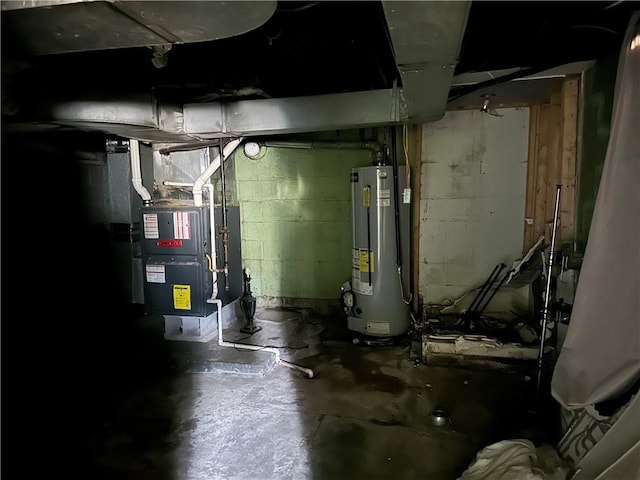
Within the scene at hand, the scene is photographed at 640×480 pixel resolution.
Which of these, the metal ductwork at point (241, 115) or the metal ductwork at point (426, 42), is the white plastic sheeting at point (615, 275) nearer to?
the metal ductwork at point (426, 42)

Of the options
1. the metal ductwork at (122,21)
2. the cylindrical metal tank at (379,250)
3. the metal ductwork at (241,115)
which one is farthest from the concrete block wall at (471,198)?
the metal ductwork at (122,21)

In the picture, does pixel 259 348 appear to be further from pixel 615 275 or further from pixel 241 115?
pixel 615 275

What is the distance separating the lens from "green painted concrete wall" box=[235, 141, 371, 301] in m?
4.11

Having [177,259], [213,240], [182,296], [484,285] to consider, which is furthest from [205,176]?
[484,285]

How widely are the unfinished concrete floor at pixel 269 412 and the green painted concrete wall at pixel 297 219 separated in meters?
0.91

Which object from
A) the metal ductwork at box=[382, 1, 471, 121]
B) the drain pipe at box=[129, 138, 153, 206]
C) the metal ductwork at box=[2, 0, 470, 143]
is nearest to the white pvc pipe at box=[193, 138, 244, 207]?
the metal ductwork at box=[2, 0, 470, 143]

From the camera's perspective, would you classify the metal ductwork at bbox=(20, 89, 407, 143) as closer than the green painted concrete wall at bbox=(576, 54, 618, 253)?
No

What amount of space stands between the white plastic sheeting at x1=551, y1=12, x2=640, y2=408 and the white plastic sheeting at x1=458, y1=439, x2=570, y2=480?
27 centimetres

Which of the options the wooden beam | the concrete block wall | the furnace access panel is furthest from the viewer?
the concrete block wall

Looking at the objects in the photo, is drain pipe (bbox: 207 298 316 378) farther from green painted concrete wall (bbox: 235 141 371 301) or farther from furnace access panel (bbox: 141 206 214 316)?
green painted concrete wall (bbox: 235 141 371 301)

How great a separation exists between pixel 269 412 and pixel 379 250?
5.09 ft

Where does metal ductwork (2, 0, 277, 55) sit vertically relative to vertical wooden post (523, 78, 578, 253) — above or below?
above

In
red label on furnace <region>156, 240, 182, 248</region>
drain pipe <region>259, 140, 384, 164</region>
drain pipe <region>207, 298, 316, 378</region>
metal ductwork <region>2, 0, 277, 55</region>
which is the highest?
metal ductwork <region>2, 0, 277, 55</region>

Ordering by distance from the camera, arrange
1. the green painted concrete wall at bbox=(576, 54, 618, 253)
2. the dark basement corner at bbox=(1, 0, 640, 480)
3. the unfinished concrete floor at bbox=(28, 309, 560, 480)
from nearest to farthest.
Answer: the dark basement corner at bbox=(1, 0, 640, 480) → the unfinished concrete floor at bbox=(28, 309, 560, 480) → the green painted concrete wall at bbox=(576, 54, 618, 253)
